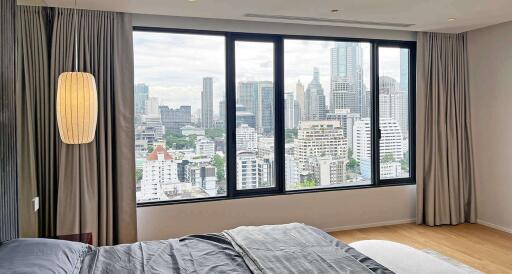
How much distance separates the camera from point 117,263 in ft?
7.07

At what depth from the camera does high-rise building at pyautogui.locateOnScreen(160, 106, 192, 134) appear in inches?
172

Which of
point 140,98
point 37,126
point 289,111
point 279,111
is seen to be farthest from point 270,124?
point 37,126

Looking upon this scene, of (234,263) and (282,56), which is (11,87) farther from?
(282,56)

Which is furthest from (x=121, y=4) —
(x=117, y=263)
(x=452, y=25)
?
(x=452, y=25)

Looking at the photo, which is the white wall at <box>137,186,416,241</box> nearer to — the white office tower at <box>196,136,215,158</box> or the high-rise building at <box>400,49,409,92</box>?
the white office tower at <box>196,136,215,158</box>

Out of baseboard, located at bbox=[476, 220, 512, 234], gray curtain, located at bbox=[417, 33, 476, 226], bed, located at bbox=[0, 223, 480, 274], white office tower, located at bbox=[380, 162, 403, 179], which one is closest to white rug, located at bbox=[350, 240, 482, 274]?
bed, located at bbox=[0, 223, 480, 274]

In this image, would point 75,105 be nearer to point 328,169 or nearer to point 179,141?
point 179,141

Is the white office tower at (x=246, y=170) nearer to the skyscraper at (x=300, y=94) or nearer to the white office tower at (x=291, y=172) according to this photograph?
the white office tower at (x=291, y=172)

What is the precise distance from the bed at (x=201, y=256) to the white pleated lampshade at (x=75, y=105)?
0.83 metres

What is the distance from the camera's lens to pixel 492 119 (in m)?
5.03

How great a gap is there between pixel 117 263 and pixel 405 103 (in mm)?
4325

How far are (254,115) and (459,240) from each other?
8.75 ft

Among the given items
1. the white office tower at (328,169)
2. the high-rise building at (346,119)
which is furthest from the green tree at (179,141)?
the high-rise building at (346,119)

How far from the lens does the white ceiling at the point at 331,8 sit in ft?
11.8
